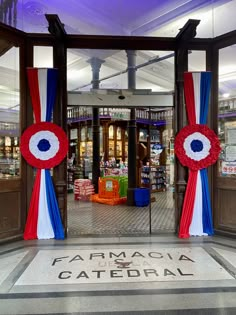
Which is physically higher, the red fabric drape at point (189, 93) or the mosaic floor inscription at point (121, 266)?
the red fabric drape at point (189, 93)

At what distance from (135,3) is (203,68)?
163 centimetres

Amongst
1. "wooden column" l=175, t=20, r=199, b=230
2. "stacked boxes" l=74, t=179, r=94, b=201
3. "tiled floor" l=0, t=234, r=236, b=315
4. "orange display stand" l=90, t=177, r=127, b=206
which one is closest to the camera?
"tiled floor" l=0, t=234, r=236, b=315

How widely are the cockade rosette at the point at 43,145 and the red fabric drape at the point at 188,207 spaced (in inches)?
83.9

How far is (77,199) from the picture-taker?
9141 millimetres

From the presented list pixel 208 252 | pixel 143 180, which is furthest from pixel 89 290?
pixel 143 180

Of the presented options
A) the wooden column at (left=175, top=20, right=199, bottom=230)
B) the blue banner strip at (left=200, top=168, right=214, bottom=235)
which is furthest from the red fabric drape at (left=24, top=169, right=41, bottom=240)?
the blue banner strip at (left=200, top=168, right=214, bottom=235)

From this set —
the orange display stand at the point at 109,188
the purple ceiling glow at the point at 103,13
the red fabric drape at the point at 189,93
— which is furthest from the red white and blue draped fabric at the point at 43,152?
the orange display stand at the point at 109,188

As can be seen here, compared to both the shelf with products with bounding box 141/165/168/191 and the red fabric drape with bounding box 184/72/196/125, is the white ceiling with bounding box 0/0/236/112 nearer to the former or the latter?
the red fabric drape with bounding box 184/72/196/125

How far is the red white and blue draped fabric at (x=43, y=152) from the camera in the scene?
14.9ft

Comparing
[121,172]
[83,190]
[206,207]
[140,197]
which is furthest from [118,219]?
[121,172]

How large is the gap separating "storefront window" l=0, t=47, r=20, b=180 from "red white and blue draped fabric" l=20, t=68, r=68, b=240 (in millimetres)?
193

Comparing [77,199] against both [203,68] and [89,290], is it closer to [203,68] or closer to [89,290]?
[203,68]

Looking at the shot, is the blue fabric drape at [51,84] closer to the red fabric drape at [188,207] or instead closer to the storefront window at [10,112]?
the storefront window at [10,112]

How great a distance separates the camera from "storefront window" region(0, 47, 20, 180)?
4531 mm
